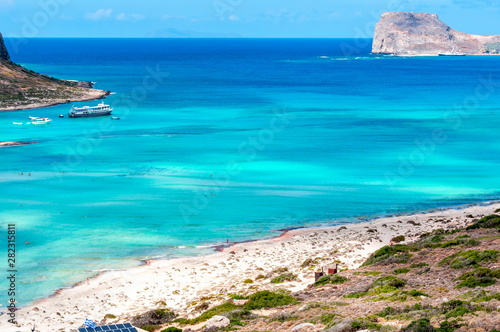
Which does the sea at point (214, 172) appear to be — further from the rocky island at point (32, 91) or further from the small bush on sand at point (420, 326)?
the small bush on sand at point (420, 326)

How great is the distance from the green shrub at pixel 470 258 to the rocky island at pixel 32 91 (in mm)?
76903

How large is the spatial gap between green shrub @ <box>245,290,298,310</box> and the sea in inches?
416

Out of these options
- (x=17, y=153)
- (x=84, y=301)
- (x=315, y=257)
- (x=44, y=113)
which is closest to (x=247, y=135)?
(x=17, y=153)

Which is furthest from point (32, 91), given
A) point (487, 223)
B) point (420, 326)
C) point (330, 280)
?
point (420, 326)

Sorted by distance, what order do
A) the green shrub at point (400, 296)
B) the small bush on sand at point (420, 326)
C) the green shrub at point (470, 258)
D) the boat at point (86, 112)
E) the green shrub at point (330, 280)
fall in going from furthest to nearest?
the boat at point (86, 112) → the green shrub at point (330, 280) → the green shrub at point (470, 258) → the green shrub at point (400, 296) → the small bush on sand at point (420, 326)

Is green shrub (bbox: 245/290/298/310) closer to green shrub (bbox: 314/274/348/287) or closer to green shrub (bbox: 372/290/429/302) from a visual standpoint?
green shrub (bbox: 314/274/348/287)

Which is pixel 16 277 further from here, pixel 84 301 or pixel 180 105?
pixel 180 105

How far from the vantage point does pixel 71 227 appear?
41.7 meters

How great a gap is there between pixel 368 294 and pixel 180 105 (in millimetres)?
77398

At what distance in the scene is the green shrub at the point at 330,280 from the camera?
91.0 ft

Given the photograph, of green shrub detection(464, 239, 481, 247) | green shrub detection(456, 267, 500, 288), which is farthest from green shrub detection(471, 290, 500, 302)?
green shrub detection(464, 239, 481, 247)

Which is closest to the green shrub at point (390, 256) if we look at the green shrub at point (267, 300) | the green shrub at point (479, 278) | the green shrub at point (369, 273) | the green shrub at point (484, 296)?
the green shrub at point (369, 273)

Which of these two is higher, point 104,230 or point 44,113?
point 44,113

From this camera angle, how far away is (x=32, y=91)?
102m
